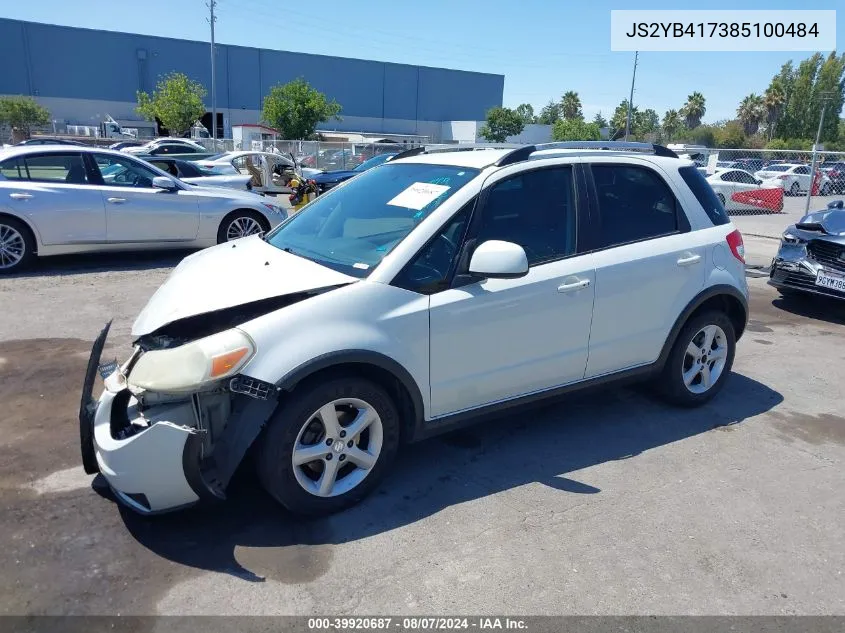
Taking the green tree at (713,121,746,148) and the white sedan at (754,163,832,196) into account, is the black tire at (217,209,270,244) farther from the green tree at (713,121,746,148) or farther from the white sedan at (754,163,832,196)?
the green tree at (713,121,746,148)

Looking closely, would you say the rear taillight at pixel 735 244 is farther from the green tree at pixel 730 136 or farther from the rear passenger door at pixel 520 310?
the green tree at pixel 730 136

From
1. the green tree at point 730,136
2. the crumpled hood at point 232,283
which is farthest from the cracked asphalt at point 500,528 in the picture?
the green tree at point 730,136

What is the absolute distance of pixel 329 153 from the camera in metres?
29.6

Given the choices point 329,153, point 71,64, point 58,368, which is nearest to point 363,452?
point 58,368

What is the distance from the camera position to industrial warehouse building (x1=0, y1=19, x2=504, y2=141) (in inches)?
2409

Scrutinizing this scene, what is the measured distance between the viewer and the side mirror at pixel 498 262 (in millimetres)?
3340

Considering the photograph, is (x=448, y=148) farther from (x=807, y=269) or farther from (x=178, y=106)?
(x=178, y=106)

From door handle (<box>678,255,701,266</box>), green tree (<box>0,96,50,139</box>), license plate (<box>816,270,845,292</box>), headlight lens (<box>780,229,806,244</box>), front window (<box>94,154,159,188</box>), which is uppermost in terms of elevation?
green tree (<box>0,96,50,139</box>)

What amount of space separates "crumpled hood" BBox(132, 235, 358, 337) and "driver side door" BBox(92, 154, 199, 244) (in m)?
5.37

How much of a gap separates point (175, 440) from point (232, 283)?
2.96ft

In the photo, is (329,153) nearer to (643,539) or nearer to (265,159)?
(265,159)

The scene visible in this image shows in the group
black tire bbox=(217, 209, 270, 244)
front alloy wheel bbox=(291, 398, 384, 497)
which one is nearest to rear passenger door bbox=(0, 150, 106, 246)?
black tire bbox=(217, 209, 270, 244)

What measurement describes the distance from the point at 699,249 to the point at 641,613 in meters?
2.61

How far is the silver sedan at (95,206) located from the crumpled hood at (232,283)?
5330 mm
